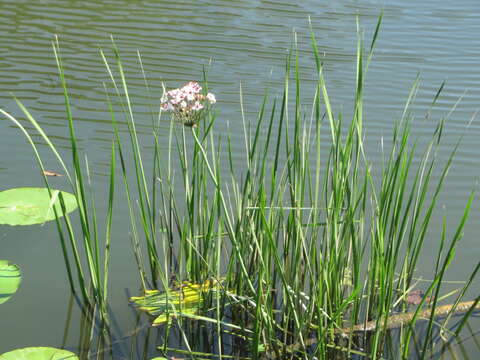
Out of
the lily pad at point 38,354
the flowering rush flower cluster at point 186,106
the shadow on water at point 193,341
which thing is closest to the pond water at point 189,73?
the shadow on water at point 193,341

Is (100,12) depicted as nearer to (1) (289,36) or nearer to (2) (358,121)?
(1) (289,36)

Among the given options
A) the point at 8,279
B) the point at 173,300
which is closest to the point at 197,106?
the point at 173,300

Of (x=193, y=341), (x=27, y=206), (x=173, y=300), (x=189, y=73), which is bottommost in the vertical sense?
(x=193, y=341)

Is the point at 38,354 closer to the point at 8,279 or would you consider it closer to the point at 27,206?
the point at 8,279

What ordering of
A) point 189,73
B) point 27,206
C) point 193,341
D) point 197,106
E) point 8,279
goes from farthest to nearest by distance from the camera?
point 189,73 < point 27,206 < point 8,279 < point 193,341 < point 197,106

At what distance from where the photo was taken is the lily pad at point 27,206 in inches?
114

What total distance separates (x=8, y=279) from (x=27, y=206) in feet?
1.58

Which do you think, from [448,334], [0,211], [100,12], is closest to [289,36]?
[100,12]

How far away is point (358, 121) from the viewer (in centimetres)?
188

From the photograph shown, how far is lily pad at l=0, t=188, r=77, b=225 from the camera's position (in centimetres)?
289

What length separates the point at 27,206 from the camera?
296 cm

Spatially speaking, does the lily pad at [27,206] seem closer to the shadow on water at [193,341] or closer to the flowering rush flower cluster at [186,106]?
the shadow on water at [193,341]

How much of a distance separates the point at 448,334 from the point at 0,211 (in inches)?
67.4

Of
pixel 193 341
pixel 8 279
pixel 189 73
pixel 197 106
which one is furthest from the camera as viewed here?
pixel 189 73
